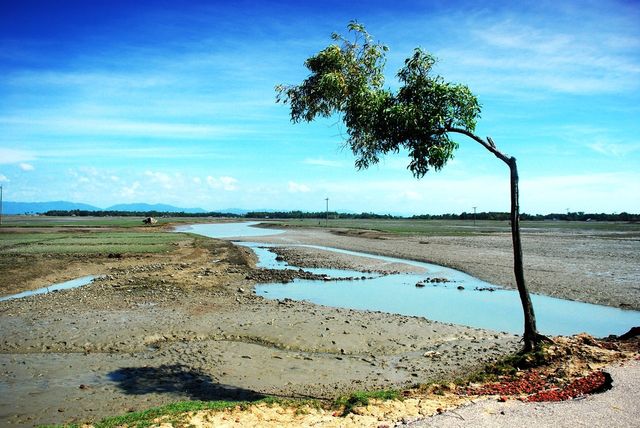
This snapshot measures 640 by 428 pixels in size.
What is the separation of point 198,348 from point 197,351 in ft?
1.01

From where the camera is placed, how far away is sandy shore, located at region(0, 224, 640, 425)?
11555mm

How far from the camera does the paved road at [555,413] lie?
795cm

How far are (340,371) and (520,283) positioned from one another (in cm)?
581

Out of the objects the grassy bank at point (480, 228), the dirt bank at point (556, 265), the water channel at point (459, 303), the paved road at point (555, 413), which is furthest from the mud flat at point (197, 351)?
the grassy bank at point (480, 228)

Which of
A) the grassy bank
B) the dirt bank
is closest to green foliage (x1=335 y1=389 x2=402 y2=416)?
the dirt bank

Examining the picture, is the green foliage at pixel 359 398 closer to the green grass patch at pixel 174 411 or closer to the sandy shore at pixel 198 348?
the green grass patch at pixel 174 411

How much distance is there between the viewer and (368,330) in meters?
17.3

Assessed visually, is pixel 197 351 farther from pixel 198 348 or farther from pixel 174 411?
pixel 174 411

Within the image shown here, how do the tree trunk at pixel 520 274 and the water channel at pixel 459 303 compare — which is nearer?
the tree trunk at pixel 520 274

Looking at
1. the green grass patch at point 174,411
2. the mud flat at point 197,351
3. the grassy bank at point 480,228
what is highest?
the grassy bank at point 480,228

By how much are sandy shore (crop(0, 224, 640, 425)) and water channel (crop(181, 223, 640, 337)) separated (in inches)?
83.7

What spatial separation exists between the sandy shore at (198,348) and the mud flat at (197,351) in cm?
4

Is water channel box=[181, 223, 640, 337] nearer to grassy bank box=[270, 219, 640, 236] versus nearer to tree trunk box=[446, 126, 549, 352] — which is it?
tree trunk box=[446, 126, 549, 352]

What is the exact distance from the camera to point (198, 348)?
1500 centimetres
